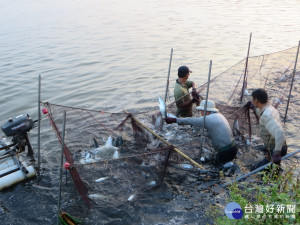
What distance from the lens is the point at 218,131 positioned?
19.6 ft

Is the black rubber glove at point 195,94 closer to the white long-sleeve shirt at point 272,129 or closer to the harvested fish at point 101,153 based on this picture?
the white long-sleeve shirt at point 272,129

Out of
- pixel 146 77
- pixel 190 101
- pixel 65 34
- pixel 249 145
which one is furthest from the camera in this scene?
pixel 65 34

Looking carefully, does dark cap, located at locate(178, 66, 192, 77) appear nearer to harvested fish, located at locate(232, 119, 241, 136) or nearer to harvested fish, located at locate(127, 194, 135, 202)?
harvested fish, located at locate(232, 119, 241, 136)

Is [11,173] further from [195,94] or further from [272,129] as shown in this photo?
[272,129]

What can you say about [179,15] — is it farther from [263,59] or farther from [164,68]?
[263,59]

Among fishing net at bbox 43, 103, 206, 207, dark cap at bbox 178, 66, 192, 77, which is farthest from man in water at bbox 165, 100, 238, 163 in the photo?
dark cap at bbox 178, 66, 192, 77

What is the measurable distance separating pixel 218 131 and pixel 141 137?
5.81 feet

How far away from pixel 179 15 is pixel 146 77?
1486cm

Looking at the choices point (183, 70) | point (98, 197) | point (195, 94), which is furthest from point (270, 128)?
point (98, 197)

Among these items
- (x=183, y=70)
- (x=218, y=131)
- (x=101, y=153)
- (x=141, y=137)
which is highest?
(x=183, y=70)

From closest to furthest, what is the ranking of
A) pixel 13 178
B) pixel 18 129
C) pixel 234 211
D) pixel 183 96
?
pixel 234 211, pixel 13 178, pixel 18 129, pixel 183 96

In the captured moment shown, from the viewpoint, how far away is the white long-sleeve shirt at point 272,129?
17.3 feet

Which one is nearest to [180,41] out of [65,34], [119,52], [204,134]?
[119,52]

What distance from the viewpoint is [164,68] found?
14.2 metres
